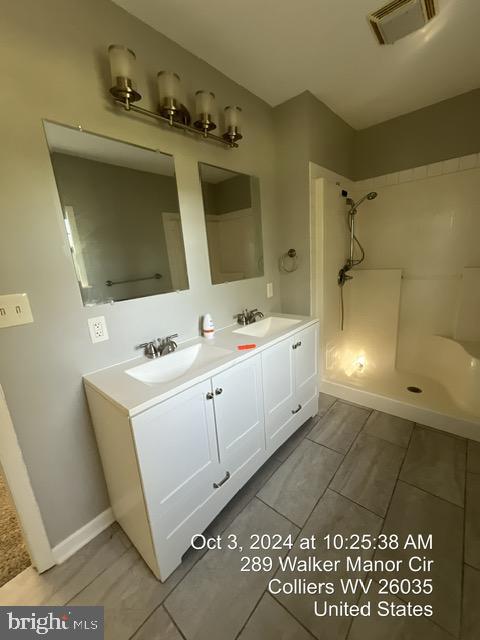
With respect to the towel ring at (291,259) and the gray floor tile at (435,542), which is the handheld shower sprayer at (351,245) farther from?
the gray floor tile at (435,542)

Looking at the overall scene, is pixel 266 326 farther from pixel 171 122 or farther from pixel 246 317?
pixel 171 122

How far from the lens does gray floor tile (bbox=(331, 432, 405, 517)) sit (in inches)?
55.1

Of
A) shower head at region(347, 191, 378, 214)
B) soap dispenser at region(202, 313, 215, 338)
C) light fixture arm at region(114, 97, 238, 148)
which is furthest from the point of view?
shower head at region(347, 191, 378, 214)

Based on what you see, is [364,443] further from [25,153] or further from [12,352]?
[25,153]

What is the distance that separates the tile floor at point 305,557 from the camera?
0.95m

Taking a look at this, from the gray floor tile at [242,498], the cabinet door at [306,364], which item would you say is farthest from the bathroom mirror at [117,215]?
the gray floor tile at [242,498]

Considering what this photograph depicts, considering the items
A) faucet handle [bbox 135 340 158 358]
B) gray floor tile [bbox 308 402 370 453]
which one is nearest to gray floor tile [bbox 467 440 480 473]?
gray floor tile [bbox 308 402 370 453]

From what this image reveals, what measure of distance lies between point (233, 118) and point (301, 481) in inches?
88.7

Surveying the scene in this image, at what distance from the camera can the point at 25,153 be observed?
999mm

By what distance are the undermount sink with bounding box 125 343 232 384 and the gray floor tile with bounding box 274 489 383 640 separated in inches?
37.5

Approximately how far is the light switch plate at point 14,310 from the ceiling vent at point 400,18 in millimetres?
2133

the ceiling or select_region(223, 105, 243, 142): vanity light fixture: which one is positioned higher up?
the ceiling

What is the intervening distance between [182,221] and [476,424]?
2308 millimetres

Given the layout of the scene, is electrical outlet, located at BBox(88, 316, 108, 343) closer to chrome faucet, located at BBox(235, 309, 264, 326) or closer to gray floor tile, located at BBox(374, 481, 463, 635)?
chrome faucet, located at BBox(235, 309, 264, 326)
